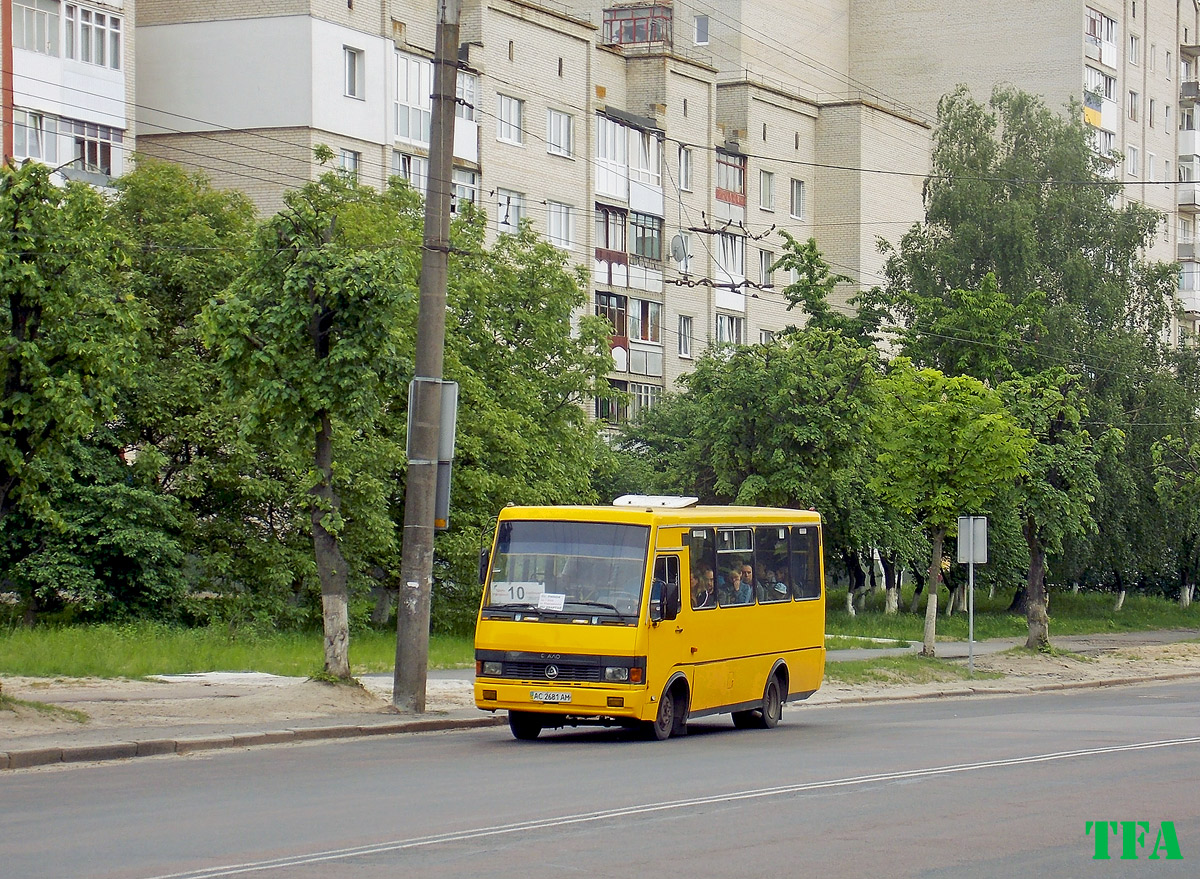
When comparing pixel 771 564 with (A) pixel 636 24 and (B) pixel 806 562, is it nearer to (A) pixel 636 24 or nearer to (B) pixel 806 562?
(B) pixel 806 562

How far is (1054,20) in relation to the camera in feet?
260

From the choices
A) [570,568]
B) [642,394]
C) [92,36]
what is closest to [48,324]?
[570,568]

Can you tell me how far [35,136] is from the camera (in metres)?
41.3

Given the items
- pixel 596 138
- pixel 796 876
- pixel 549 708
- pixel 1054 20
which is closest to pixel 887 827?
pixel 796 876

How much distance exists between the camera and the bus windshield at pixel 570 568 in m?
18.2

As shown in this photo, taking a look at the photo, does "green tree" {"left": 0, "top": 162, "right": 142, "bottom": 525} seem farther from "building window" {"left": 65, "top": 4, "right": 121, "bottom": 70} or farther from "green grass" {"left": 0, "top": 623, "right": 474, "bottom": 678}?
"building window" {"left": 65, "top": 4, "right": 121, "bottom": 70}

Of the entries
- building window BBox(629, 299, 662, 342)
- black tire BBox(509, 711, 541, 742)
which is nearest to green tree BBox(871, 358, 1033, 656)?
black tire BBox(509, 711, 541, 742)

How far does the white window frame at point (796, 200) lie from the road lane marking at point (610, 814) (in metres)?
54.4

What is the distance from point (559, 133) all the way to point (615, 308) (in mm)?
6786

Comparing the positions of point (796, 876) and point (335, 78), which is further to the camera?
point (335, 78)

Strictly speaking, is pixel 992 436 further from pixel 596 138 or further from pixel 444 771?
pixel 596 138

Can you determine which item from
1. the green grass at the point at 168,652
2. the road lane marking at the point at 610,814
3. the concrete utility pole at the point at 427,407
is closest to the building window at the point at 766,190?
the green grass at the point at 168,652

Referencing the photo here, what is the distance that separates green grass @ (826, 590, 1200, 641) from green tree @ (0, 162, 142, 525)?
96.3 feet

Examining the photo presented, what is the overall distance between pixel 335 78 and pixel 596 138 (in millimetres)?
13240
